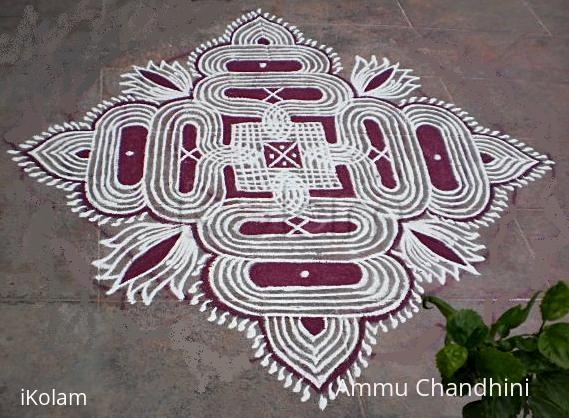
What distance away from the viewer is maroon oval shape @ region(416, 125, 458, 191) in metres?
2.31

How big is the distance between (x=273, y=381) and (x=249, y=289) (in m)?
0.29

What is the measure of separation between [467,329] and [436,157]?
1.42 metres

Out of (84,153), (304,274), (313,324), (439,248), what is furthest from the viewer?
(84,153)

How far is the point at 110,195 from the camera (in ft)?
7.15

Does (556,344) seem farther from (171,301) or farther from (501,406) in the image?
(171,301)

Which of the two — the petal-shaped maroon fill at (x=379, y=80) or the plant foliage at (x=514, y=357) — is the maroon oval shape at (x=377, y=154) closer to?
the petal-shaped maroon fill at (x=379, y=80)

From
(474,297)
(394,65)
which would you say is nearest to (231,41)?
(394,65)

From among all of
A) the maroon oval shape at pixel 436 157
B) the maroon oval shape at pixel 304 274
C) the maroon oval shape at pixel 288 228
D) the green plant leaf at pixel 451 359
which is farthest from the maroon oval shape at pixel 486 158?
the green plant leaf at pixel 451 359

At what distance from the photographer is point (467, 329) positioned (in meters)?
1.04

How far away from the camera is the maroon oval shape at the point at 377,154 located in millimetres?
2301

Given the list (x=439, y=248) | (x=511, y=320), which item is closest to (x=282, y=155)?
(x=439, y=248)

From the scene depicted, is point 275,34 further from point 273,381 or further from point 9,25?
point 273,381

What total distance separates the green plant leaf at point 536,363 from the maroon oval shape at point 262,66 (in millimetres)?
1837

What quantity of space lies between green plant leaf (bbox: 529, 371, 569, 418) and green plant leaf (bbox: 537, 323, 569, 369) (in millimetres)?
61
